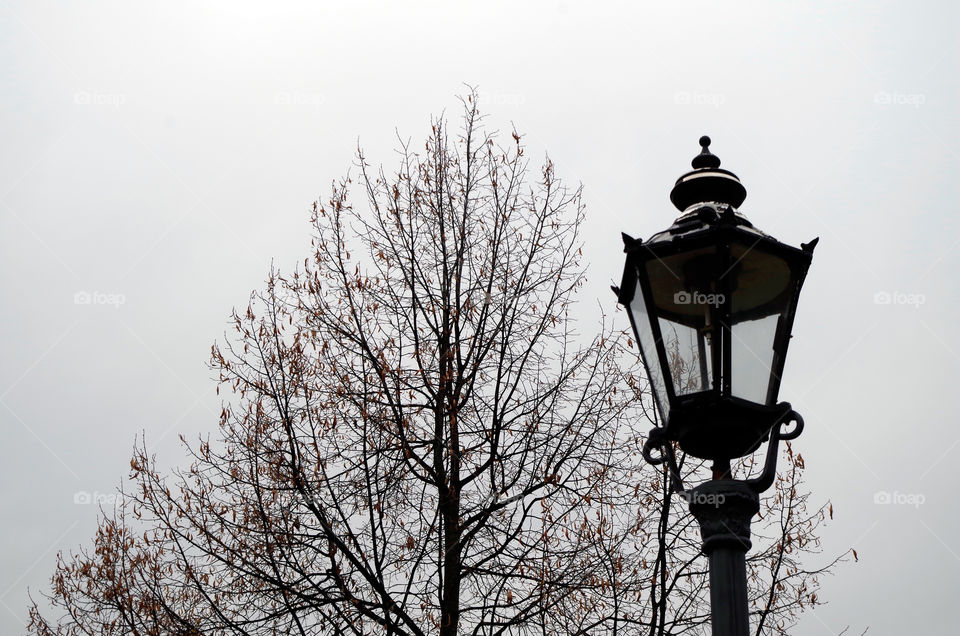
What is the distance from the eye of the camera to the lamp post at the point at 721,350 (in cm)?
359

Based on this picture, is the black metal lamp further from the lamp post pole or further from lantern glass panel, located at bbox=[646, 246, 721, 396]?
the lamp post pole

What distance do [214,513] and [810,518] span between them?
6001 millimetres

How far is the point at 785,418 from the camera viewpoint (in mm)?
3756

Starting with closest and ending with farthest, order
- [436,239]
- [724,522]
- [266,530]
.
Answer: [724,522] < [266,530] < [436,239]

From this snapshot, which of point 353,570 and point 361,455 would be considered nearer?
point 353,570

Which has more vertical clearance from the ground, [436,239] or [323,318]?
[436,239]

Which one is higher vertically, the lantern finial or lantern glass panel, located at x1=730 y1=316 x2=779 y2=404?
the lantern finial

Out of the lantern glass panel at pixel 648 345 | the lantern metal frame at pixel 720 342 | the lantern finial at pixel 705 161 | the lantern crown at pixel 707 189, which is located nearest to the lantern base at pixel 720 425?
the lantern metal frame at pixel 720 342

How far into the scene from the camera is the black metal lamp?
363 centimetres

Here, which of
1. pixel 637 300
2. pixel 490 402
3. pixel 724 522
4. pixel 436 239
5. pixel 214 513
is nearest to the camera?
pixel 724 522

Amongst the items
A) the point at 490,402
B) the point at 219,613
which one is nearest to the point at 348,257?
the point at 490,402

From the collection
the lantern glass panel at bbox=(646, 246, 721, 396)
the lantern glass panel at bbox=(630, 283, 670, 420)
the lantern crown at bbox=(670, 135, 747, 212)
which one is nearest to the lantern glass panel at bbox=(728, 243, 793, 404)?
the lantern glass panel at bbox=(646, 246, 721, 396)

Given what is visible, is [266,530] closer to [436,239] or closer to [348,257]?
[348,257]

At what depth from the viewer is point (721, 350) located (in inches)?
142
